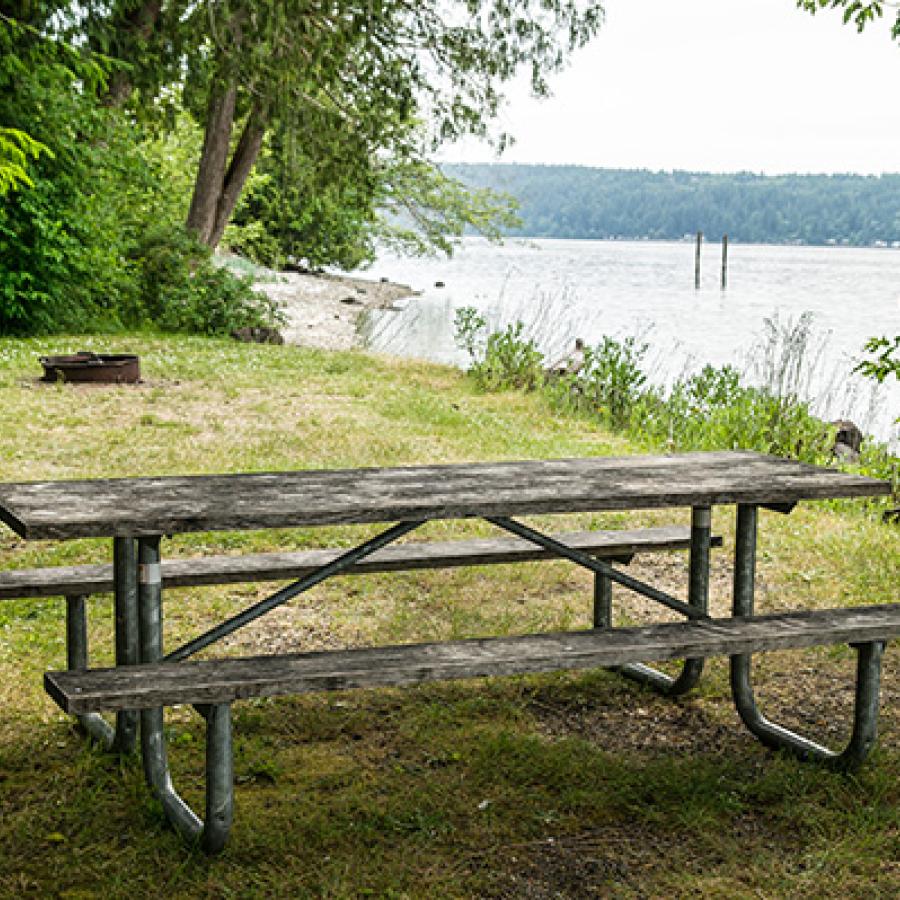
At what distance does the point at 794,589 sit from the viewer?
5781 mm

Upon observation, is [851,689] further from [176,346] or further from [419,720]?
[176,346]

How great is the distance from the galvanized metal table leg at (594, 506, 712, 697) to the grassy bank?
0.07 m

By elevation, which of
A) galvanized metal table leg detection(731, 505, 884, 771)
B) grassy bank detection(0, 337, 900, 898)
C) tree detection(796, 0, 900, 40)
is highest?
tree detection(796, 0, 900, 40)

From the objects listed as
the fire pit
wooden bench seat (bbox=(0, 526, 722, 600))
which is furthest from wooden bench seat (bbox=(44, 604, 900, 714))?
the fire pit

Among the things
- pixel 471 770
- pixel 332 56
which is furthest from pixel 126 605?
pixel 332 56

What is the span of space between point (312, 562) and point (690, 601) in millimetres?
1273

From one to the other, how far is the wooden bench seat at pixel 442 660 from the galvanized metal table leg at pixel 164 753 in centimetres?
13

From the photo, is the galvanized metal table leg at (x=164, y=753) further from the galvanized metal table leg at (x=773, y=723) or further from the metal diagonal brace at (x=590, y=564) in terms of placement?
the galvanized metal table leg at (x=773, y=723)

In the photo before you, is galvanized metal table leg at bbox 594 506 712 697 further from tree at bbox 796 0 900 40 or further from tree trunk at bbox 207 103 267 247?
tree trunk at bbox 207 103 267 247

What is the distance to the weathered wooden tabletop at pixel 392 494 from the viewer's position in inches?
119

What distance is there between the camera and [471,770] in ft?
12.1

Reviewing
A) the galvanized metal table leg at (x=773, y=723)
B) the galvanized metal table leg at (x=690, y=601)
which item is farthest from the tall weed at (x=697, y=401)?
the galvanized metal table leg at (x=773, y=723)

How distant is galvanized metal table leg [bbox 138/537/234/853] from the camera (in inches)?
118

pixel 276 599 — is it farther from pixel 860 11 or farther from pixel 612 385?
pixel 612 385
